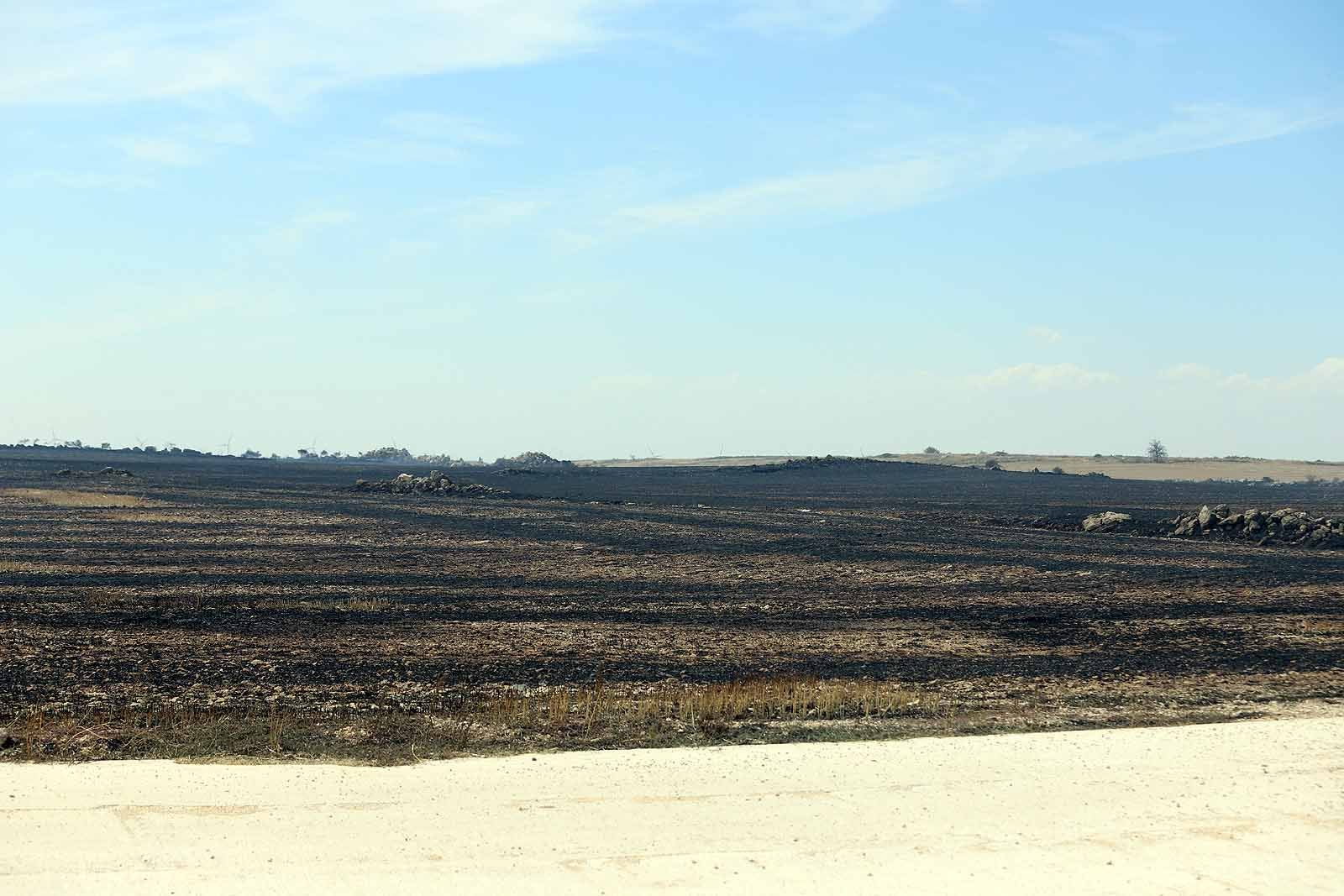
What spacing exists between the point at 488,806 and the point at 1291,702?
1179 centimetres

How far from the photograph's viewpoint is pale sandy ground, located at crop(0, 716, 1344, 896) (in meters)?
11.1

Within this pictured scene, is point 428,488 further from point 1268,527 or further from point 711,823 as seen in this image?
point 711,823

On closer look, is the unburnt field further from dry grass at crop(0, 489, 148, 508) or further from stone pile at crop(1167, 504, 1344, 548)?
dry grass at crop(0, 489, 148, 508)

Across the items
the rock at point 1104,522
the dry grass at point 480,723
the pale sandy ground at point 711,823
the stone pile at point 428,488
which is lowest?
the pale sandy ground at point 711,823

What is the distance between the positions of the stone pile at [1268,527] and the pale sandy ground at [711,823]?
1297 inches

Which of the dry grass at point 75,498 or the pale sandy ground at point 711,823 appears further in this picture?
the dry grass at point 75,498

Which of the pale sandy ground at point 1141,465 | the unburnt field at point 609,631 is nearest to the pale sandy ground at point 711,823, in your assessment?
the unburnt field at point 609,631

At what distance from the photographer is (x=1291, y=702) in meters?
18.3

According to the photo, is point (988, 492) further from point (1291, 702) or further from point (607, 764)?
point (607, 764)

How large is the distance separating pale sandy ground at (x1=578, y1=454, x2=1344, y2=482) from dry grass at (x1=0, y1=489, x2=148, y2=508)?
304 ft

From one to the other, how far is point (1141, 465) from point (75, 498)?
125315 mm

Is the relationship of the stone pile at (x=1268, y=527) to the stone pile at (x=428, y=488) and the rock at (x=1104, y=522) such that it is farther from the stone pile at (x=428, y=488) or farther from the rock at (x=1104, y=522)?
the stone pile at (x=428, y=488)

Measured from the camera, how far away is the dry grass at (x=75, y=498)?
56.0 metres

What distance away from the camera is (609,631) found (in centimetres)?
2438
